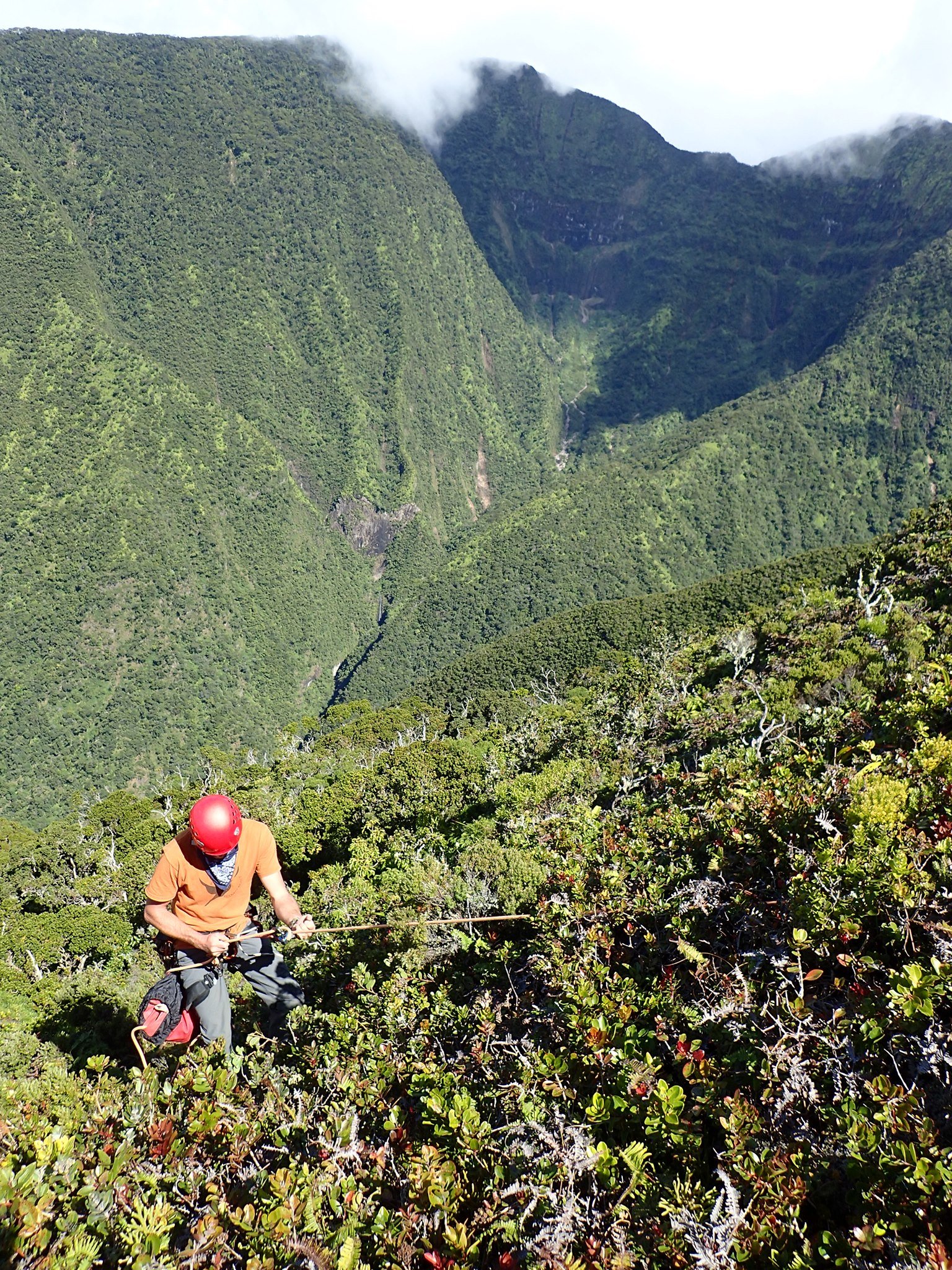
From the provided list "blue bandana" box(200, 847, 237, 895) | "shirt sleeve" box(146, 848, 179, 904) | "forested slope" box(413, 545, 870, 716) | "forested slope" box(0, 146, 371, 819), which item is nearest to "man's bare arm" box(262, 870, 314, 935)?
"blue bandana" box(200, 847, 237, 895)

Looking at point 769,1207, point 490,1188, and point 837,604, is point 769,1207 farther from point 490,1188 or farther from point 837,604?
point 837,604

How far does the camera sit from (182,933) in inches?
307

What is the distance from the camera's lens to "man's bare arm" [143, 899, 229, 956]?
7.75 meters

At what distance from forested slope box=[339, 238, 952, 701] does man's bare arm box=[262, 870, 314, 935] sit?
158964mm

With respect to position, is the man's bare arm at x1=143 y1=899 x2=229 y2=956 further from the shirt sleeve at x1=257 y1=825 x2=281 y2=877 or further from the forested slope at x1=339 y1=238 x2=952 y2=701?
the forested slope at x1=339 y1=238 x2=952 y2=701

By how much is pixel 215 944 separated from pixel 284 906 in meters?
0.80

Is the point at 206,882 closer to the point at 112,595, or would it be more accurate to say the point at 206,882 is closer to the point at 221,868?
the point at 221,868

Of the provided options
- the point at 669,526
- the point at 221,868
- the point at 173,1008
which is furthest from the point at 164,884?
the point at 669,526

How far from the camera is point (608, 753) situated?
26828 millimetres

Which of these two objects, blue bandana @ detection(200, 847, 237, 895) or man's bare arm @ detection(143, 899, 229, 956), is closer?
man's bare arm @ detection(143, 899, 229, 956)

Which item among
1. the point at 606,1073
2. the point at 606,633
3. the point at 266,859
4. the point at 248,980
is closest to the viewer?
the point at 606,1073

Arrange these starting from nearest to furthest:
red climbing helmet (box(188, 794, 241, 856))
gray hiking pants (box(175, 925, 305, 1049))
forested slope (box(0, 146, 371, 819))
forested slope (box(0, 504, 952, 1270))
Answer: forested slope (box(0, 504, 952, 1270)) < red climbing helmet (box(188, 794, 241, 856)) < gray hiking pants (box(175, 925, 305, 1049)) < forested slope (box(0, 146, 371, 819))

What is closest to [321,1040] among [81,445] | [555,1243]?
[555,1243]

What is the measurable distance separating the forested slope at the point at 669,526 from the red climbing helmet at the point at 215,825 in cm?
15960
